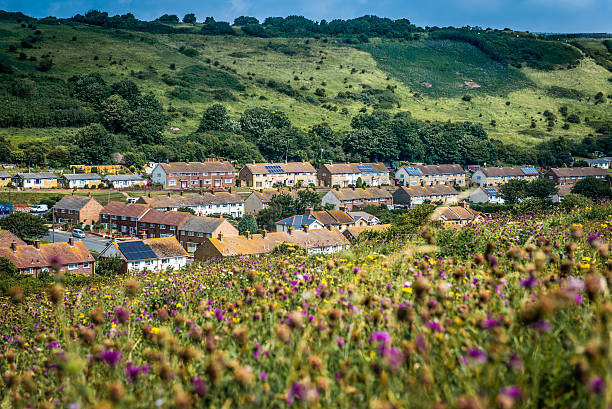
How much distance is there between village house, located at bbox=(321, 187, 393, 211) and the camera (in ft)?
243

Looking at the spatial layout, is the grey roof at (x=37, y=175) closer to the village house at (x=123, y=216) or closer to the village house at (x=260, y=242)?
the village house at (x=123, y=216)

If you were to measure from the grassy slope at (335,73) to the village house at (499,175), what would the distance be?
2038cm

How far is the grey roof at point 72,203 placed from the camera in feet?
Answer: 189

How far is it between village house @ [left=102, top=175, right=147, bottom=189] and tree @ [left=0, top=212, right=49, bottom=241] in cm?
2346

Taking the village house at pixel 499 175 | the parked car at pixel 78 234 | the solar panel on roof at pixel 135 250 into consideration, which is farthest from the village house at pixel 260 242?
the village house at pixel 499 175

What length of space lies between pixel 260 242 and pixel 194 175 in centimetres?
4314

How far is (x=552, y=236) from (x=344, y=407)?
599 centimetres

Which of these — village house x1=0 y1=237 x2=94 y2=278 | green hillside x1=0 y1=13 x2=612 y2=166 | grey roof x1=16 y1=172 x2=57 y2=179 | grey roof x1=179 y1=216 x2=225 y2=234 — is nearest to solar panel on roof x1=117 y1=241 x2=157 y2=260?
village house x1=0 y1=237 x2=94 y2=278

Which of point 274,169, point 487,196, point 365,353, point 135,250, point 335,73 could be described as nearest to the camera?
point 365,353

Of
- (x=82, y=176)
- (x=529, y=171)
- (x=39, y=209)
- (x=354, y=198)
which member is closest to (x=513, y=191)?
(x=354, y=198)

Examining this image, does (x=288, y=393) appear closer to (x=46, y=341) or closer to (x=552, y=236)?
(x=46, y=341)

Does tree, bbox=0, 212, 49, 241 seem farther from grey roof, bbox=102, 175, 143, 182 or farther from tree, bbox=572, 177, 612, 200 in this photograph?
tree, bbox=572, 177, 612, 200

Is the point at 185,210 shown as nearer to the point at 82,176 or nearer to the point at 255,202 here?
the point at 255,202

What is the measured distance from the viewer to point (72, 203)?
57.9m
